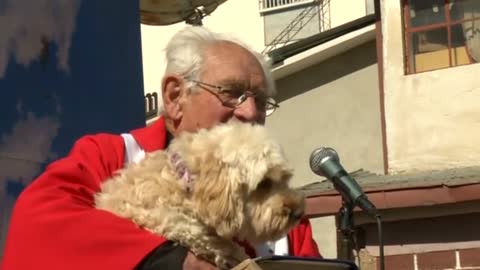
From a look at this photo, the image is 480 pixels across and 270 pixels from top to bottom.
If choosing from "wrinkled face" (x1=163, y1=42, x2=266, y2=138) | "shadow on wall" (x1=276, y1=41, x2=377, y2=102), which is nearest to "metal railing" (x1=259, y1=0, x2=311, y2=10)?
"shadow on wall" (x1=276, y1=41, x2=377, y2=102)

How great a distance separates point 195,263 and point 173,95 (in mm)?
920

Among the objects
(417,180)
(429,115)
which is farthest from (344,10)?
(417,180)

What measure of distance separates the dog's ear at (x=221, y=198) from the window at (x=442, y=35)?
31.6 ft

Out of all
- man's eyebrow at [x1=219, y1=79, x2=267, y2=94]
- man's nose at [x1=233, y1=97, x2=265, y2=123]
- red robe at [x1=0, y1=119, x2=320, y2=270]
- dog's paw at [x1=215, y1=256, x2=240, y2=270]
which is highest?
man's eyebrow at [x1=219, y1=79, x2=267, y2=94]

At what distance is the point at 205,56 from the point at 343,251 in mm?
1201

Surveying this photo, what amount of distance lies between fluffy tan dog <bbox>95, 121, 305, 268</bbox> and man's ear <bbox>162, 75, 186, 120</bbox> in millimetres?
530

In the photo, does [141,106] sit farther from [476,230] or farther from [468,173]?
[468,173]

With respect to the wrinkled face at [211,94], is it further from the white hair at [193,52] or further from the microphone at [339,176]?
the microphone at [339,176]

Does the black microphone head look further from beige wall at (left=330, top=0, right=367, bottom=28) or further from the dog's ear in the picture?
beige wall at (left=330, top=0, right=367, bottom=28)

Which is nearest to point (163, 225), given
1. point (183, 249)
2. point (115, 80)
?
point (183, 249)

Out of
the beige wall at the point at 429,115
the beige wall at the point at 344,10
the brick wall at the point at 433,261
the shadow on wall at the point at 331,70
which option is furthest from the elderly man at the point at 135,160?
the beige wall at the point at 344,10

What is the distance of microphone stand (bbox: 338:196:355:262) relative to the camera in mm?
5016

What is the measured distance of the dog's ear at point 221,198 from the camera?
369 cm

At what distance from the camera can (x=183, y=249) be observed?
146 inches
